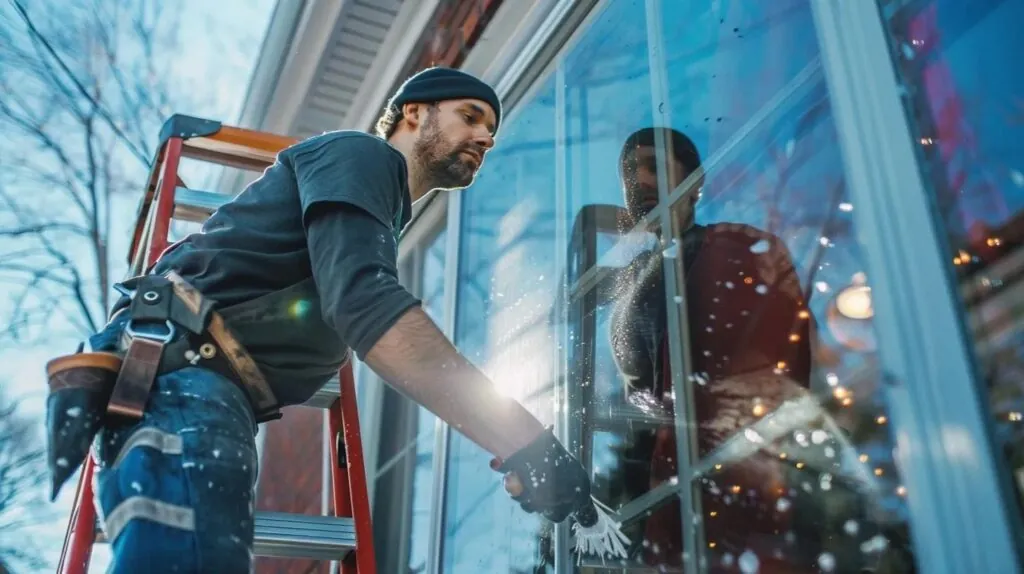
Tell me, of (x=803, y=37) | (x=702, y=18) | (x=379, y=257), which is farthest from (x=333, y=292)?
(x=702, y=18)

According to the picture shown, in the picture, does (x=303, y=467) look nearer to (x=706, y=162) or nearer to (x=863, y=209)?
(x=706, y=162)

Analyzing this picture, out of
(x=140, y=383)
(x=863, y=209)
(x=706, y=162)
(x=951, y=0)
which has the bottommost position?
(x=140, y=383)

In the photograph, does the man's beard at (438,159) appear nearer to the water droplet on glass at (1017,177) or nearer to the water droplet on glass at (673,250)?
the water droplet on glass at (673,250)

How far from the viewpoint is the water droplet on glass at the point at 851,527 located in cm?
131

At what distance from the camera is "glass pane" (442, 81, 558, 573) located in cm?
253

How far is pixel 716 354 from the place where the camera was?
5.81ft

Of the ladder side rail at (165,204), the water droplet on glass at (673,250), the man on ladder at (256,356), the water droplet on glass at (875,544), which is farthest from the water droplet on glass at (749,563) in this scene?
the ladder side rail at (165,204)

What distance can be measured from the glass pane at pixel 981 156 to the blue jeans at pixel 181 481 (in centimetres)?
97

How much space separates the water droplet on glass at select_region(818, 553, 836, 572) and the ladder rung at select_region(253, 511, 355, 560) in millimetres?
1171

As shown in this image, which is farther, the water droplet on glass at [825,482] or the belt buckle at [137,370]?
the water droplet on glass at [825,482]

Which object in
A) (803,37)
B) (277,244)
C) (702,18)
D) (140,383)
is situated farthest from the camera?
(702,18)

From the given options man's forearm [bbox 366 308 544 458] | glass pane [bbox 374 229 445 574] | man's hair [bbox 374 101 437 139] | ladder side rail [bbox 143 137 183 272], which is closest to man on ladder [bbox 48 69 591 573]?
man's forearm [bbox 366 308 544 458]

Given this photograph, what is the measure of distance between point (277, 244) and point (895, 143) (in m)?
0.97

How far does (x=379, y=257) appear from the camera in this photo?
1.32 m
